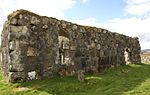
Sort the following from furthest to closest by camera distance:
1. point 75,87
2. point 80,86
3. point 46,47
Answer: point 46,47 < point 80,86 < point 75,87

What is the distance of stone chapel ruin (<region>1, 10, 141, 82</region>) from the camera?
19.4 meters

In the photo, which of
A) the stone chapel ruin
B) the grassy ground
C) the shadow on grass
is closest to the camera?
the grassy ground

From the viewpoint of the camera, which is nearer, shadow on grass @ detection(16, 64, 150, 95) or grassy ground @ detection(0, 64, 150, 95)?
grassy ground @ detection(0, 64, 150, 95)

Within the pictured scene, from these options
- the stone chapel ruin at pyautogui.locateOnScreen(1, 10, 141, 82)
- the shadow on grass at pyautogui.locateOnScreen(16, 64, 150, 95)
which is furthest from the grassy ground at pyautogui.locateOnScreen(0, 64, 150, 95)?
the stone chapel ruin at pyautogui.locateOnScreen(1, 10, 141, 82)

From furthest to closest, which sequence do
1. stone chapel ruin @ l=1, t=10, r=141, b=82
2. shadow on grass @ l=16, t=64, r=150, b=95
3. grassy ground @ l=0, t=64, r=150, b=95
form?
stone chapel ruin @ l=1, t=10, r=141, b=82, shadow on grass @ l=16, t=64, r=150, b=95, grassy ground @ l=0, t=64, r=150, b=95

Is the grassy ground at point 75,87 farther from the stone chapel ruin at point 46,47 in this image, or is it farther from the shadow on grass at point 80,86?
the stone chapel ruin at point 46,47

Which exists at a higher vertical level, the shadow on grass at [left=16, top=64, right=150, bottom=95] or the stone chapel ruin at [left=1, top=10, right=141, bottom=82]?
the stone chapel ruin at [left=1, top=10, right=141, bottom=82]

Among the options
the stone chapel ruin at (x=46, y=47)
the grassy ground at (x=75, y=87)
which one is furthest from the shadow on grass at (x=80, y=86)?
the stone chapel ruin at (x=46, y=47)

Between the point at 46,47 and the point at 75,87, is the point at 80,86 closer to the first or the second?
the point at 75,87

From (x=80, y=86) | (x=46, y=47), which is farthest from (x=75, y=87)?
(x=46, y=47)

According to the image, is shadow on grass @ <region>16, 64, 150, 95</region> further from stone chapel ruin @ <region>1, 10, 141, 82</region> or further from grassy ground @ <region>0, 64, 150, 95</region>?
stone chapel ruin @ <region>1, 10, 141, 82</region>

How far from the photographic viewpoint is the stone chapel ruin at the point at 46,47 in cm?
1939

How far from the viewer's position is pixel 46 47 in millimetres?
21328

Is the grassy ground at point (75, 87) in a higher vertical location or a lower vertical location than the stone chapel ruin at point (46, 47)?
lower
